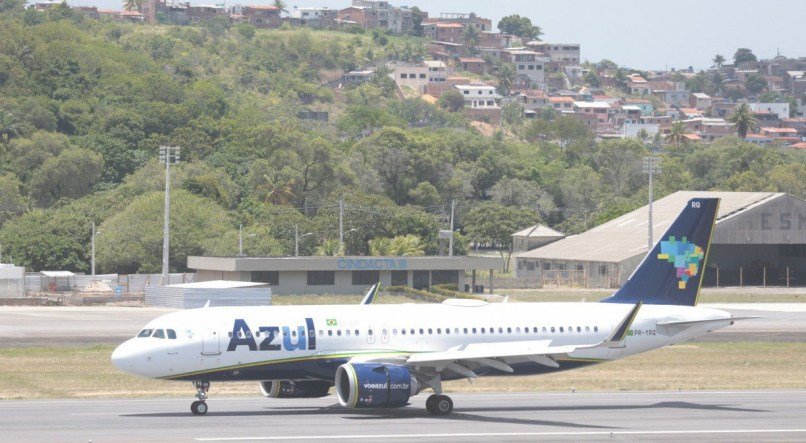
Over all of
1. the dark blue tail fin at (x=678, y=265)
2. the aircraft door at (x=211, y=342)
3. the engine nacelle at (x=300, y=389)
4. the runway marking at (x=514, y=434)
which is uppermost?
the dark blue tail fin at (x=678, y=265)

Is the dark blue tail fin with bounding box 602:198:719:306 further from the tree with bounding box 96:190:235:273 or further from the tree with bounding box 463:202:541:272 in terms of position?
the tree with bounding box 463:202:541:272

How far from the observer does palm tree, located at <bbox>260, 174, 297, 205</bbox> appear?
570 ft

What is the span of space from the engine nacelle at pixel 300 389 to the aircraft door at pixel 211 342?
2.65 m

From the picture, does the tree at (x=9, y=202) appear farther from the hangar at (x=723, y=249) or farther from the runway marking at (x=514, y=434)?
the runway marking at (x=514, y=434)

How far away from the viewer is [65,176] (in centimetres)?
17750

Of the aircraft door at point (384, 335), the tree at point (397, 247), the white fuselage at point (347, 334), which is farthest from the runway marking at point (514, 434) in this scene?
the tree at point (397, 247)

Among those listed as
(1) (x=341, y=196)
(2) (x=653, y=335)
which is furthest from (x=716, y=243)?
(2) (x=653, y=335)

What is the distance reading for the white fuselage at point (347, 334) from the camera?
134 ft

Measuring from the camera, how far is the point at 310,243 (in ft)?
473

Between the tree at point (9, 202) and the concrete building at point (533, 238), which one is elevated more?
the tree at point (9, 202)

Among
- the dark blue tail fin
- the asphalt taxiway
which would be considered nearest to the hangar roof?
the dark blue tail fin

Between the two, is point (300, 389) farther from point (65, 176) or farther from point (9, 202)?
point (65, 176)

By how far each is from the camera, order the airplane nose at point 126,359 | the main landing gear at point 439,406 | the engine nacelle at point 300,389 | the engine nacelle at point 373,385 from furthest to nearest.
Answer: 1. the engine nacelle at point 300,389
2. the main landing gear at point 439,406
3. the airplane nose at point 126,359
4. the engine nacelle at point 373,385

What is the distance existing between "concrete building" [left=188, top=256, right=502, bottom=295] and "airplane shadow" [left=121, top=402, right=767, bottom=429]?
190ft
